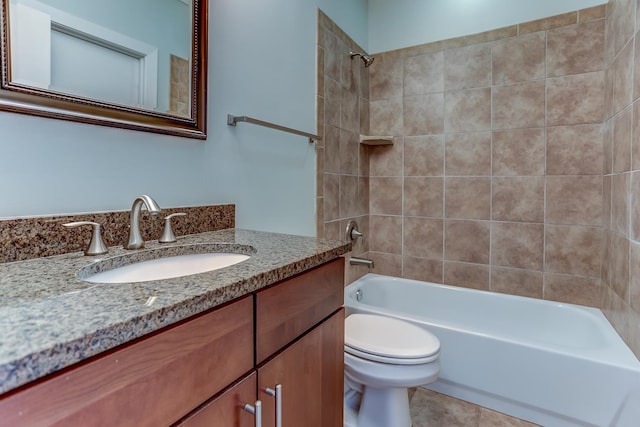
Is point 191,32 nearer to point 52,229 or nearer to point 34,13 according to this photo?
point 34,13

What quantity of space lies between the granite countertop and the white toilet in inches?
29.6

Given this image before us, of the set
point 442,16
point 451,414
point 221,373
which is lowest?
point 451,414

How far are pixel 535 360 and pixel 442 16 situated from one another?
215 cm

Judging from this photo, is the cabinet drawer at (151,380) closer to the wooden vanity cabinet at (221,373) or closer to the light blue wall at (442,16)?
the wooden vanity cabinet at (221,373)

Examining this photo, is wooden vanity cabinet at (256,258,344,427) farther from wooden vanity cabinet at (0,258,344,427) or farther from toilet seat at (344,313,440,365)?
toilet seat at (344,313,440,365)

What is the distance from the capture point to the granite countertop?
0.35 metres

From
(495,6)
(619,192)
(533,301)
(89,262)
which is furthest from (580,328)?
(89,262)

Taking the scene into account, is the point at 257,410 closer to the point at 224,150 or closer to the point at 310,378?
the point at 310,378

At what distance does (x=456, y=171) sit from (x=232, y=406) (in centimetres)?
208

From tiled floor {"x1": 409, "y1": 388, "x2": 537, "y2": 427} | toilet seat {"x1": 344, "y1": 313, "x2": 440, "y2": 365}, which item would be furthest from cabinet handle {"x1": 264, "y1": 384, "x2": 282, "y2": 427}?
tiled floor {"x1": 409, "y1": 388, "x2": 537, "y2": 427}

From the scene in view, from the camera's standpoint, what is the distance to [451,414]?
164 cm

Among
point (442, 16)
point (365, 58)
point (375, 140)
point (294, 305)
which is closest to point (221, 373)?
point (294, 305)

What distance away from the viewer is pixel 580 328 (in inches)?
72.1

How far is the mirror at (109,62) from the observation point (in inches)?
29.6
